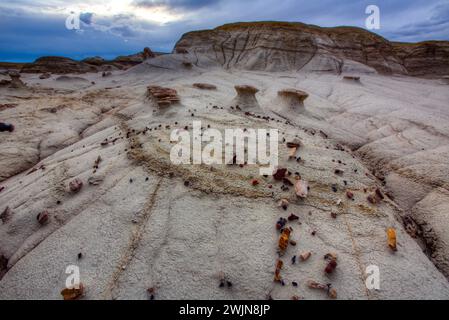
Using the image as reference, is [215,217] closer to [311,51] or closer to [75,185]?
[75,185]

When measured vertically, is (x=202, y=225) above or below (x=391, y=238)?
above

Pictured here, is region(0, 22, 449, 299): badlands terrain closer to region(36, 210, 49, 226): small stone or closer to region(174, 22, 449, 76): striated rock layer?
region(36, 210, 49, 226): small stone

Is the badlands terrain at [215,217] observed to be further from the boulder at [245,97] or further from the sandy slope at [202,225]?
the boulder at [245,97]

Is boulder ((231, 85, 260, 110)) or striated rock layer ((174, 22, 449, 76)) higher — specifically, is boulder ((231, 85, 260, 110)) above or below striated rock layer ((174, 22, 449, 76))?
below

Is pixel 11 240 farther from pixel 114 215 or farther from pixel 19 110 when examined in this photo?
pixel 19 110

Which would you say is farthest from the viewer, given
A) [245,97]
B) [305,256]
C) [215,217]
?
[245,97]

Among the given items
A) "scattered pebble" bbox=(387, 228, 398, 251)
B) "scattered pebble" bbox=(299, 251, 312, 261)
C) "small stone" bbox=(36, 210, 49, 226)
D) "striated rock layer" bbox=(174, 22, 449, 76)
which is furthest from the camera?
"striated rock layer" bbox=(174, 22, 449, 76)

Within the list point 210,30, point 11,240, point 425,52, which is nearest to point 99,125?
point 11,240

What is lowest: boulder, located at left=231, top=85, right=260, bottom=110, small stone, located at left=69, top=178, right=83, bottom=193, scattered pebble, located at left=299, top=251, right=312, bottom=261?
scattered pebble, located at left=299, top=251, right=312, bottom=261

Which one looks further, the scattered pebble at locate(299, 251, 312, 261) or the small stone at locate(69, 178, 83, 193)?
the small stone at locate(69, 178, 83, 193)

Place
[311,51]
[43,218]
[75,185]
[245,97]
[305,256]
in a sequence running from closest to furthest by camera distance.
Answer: [305,256] < [43,218] < [75,185] < [245,97] < [311,51]

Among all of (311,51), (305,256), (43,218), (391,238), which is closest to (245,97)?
(391,238)

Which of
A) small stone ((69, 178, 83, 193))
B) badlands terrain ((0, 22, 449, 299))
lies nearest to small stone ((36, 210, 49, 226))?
badlands terrain ((0, 22, 449, 299))
